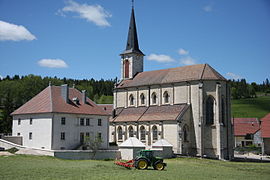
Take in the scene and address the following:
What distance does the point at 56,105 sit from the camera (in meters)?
43.0

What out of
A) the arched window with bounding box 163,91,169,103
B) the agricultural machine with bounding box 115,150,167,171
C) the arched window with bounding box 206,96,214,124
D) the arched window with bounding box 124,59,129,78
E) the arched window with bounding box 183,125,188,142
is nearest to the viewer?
the agricultural machine with bounding box 115,150,167,171

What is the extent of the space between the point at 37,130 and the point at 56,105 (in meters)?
4.13

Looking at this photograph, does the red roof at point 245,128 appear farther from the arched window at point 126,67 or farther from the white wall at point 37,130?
the white wall at point 37,130

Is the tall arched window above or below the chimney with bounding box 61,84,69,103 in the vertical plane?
below

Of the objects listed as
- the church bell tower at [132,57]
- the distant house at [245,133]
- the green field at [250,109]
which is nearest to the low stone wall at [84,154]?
the church bell tower at [132,57]

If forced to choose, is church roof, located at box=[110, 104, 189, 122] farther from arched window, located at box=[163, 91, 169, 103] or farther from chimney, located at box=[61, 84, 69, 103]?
chimney, located at box=[61, 84, 69, 103]

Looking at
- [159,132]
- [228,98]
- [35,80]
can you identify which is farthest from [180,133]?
[35,80]

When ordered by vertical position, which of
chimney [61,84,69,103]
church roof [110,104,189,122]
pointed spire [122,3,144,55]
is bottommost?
church roof [110,104,189,122]

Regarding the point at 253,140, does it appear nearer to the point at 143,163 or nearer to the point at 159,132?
the point at 159,132

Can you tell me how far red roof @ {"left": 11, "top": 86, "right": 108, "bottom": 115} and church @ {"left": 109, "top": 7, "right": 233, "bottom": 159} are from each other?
1121 cm

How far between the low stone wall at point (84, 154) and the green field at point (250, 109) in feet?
237

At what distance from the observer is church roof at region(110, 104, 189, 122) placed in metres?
52.9

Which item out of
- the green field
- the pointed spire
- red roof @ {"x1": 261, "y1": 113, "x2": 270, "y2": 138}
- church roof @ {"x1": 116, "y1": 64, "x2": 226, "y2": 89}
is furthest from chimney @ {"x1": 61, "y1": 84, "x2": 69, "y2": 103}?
the green field

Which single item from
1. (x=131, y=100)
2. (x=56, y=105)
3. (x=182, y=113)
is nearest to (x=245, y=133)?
(x=131, y=100)
